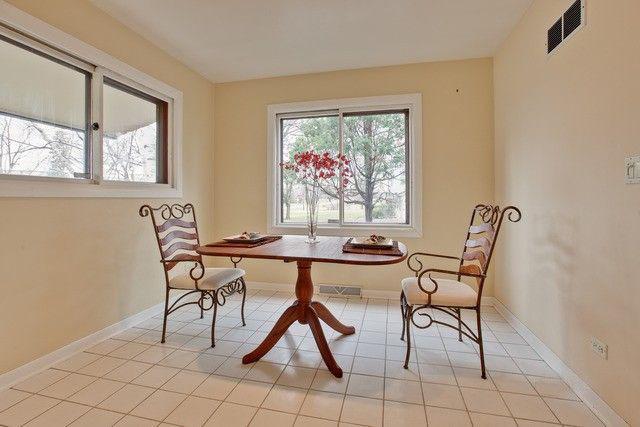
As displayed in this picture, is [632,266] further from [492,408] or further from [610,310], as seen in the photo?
[492,408]

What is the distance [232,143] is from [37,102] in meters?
1.87

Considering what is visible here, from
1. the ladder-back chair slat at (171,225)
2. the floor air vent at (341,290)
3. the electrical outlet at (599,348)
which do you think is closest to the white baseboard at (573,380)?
the electrical outlet at (599,348)

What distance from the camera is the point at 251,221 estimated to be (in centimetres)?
356

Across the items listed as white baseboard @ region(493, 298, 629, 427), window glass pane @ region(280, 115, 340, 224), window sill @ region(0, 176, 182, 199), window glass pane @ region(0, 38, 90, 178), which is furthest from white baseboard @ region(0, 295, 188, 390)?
white baseboard @ region(493, 298, 629, 427)

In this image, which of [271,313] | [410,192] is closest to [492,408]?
[271,313]

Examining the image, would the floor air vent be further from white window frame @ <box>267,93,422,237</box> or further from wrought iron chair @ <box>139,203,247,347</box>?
wrought iron chair @ <box>139,203,247,347</box>

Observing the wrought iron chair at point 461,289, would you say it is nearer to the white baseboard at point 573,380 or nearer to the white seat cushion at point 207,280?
the white baseboard at point 573,380

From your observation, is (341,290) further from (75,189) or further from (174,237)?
(75,189)

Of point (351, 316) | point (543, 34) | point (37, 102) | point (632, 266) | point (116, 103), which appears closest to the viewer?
point (632, 266)

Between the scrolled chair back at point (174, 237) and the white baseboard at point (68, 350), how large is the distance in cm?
46

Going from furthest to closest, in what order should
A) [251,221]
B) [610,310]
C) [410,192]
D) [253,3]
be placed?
[251,221] < [410,192] < [253,3] < [610,310]

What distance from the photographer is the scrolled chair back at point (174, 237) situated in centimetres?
228

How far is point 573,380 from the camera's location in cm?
169

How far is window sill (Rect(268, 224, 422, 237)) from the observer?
3.14m
